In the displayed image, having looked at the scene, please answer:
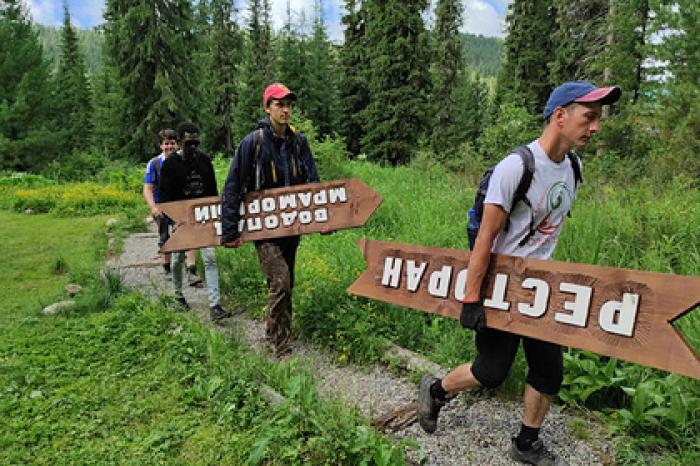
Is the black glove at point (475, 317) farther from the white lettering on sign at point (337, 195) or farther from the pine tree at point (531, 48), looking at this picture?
the pine tree at point (531, 48)

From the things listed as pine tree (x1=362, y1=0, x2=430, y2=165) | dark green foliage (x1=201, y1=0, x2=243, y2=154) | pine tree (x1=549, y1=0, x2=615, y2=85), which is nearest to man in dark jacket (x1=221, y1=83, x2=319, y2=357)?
pine tree (x1=549, y1=0, x2=615, y2=85)

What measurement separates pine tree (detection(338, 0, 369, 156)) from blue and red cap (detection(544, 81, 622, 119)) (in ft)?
96.9

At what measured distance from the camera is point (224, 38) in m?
38.5

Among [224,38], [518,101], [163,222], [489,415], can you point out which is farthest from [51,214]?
[224,38]

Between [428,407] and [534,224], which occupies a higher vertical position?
[534,224]

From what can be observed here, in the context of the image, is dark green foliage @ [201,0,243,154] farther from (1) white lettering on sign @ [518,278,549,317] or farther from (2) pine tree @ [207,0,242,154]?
(1) white lettering on sign @ [518,278,549,317]

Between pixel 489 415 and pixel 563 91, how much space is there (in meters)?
2.28

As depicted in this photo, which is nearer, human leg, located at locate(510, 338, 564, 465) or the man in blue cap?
the man in blue cap

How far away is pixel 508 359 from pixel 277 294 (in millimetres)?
2322

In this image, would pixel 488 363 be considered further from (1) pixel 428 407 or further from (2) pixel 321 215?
(2) pixel 321 215

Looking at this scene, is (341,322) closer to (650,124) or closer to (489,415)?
(489,415)

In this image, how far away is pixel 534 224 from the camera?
8.09 feet

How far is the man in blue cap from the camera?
226 centimetres

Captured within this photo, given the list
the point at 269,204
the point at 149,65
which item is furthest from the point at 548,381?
the point at 149,65
